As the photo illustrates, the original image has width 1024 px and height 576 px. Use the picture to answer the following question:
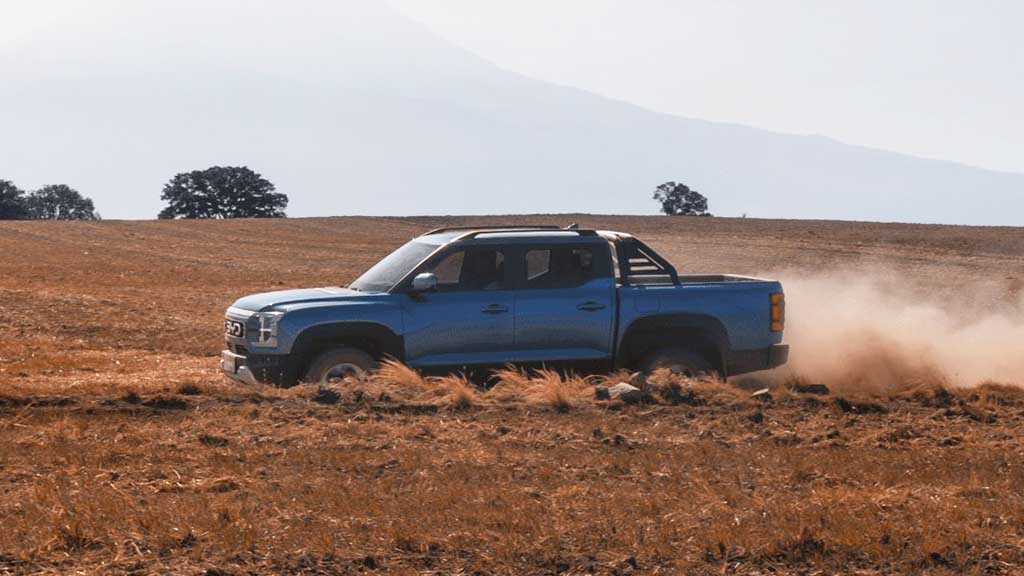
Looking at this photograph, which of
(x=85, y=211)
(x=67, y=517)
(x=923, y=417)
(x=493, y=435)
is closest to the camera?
(x=67, y=517)

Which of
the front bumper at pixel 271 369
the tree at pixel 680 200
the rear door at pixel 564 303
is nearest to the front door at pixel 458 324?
the rear door at pixel 564 303

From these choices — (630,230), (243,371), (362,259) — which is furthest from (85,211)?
(243,371)

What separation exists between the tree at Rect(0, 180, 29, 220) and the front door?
2913 inches

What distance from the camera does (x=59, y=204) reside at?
299 ft

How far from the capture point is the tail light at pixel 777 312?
1226 centimetres

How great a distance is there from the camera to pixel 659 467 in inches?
332

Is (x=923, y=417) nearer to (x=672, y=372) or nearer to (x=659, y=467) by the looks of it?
(x=672, y=372)

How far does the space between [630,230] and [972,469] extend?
4658 centimetres

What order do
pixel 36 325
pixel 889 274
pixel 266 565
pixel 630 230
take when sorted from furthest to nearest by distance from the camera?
1. pixel 630 230
2. pixel 889 274
3. pixel 36 325
4. pixel 266 565

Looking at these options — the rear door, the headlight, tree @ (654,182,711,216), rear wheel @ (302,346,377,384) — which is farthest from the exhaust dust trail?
tree @ (654,182,711,216)

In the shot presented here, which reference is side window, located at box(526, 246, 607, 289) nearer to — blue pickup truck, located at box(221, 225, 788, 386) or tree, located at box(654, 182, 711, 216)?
blue pickup truck, located at box(221, 225, 788, 386)

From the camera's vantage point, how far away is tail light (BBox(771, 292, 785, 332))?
Result: 1226 cm

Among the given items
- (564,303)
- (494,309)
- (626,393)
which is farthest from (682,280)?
(626,393)

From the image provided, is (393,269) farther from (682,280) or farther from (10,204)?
(10,204)
